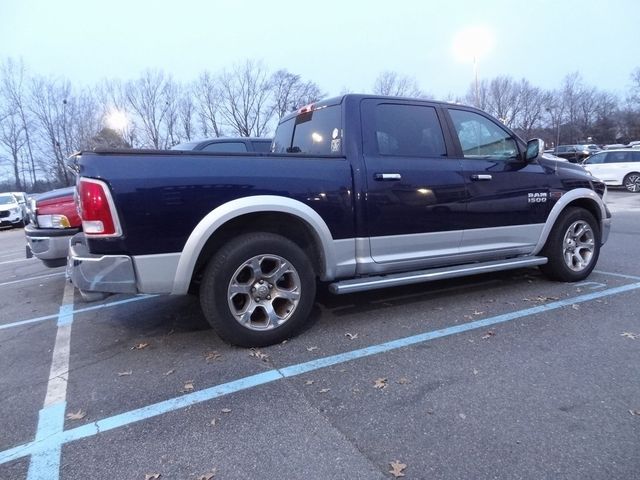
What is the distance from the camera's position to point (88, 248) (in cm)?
323

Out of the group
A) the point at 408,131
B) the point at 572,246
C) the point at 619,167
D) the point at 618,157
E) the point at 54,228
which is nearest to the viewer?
the point at 408,131

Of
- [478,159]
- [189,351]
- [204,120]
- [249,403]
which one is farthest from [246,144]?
[204,120]

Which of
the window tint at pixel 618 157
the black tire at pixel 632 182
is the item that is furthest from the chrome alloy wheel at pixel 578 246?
the window tint at pixel 618 157

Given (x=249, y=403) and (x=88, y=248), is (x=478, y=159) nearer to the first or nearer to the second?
(x=249, y=403)

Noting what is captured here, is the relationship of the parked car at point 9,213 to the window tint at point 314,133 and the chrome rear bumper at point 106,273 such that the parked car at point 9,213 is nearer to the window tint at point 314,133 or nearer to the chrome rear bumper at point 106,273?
the window tint at point 314,133

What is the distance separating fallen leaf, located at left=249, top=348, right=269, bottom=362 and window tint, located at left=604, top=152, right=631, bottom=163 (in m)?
21.0

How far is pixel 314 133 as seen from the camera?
440cm

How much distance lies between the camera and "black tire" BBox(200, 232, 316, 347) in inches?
133

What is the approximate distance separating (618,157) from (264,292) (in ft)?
69.2

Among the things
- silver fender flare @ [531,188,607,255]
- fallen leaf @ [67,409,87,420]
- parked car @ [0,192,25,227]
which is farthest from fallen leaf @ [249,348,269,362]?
parked car @ [0,192,25,227]

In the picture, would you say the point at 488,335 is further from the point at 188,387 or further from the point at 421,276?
the point at 188,387

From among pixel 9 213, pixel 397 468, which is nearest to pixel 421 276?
pixel 397 468

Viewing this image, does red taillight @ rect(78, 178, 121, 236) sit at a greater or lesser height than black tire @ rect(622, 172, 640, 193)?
greater

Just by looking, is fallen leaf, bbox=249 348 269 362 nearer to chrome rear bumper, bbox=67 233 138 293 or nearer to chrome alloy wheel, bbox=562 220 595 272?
chrome rear bumper, bbox=67 233 138 293
